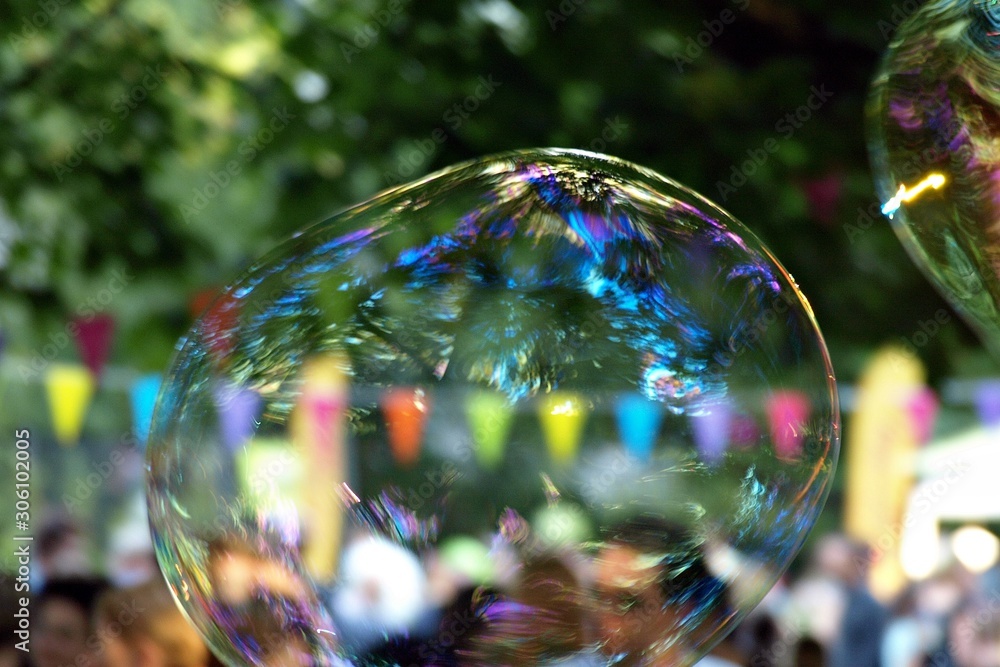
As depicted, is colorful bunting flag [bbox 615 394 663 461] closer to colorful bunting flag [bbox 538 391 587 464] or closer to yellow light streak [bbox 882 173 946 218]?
colorful bunting flag [bbox 538 391 587 464]

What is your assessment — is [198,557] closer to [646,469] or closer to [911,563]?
[646,469]

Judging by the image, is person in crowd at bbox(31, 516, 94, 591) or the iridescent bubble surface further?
person in crowd at bbox(31, 516, 94, 591)

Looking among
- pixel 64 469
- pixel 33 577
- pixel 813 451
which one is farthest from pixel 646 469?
pixel 64 469

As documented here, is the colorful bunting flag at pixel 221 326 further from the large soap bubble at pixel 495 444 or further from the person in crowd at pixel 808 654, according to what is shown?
the person in crowd at pixel 808 654

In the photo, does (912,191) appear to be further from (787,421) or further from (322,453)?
(322,453)

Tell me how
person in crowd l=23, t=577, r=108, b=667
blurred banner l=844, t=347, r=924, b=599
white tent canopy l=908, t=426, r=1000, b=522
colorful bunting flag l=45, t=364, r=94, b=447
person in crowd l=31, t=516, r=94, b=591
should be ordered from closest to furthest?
person in crowd l=23, t=577, r=108, b=667
person in crowd l=31, t=516, r=94, b=591
blurred banner l=844, t=347, r=924, b=599
colorful bunting flag l=45, t=364, r=94, b=447
white tent canopy l=908, t=426, r=1000, b=522

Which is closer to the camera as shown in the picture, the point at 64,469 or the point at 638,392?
the point at 638,392

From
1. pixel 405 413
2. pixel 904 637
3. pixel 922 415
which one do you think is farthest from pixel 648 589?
pixel 922 415

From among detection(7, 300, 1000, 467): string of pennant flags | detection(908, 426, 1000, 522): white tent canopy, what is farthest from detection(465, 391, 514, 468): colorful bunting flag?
detection(908, 426, 1000, 522): white tent canopy
